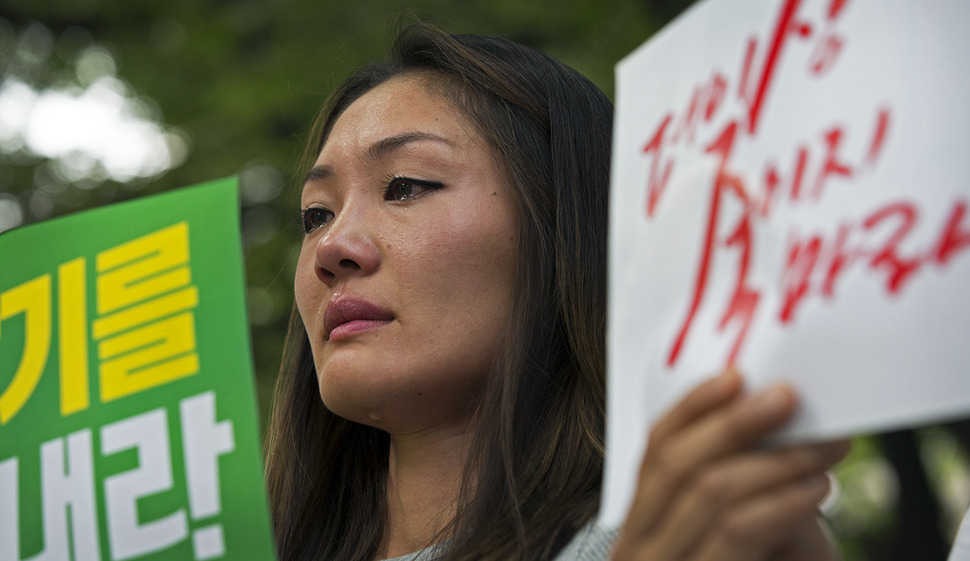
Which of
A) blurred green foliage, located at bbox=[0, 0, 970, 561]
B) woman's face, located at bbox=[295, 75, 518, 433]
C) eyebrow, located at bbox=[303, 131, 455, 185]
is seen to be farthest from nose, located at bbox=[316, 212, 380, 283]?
blurred green foliage, located at bbox=[0, 0, 970, 561]

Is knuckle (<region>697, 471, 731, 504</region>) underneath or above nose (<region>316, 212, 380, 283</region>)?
underneath

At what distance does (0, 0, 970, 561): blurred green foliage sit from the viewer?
455 centimetres

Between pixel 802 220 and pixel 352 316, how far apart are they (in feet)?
3.02

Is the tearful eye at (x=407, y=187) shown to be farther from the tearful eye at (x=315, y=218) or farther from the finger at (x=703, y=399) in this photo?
the finger at (x=703, y=399)

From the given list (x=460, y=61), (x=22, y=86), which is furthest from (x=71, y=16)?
(x=460, y=61)

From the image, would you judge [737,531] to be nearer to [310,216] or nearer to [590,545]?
[590,545]

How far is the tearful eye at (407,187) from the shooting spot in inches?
68.6

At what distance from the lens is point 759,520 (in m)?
0.84

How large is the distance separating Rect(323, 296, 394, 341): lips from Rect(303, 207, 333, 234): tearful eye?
283 millimetres

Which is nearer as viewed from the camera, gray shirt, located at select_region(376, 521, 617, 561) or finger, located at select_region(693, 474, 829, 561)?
finger, located at select_region(693, 474, 829, 561)

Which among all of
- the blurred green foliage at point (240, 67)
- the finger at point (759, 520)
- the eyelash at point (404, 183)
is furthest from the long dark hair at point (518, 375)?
the blurred green foliage at point (240, 67)

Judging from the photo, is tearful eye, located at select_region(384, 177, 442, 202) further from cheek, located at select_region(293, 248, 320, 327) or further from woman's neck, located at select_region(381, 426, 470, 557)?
woman's neck, located at select_region(381, 426, 470, 557)

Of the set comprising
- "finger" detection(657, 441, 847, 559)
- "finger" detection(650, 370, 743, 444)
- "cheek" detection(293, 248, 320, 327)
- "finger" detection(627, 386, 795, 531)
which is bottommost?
"finger" detection(657, 441, 847, 559)

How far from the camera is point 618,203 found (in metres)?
1.07
